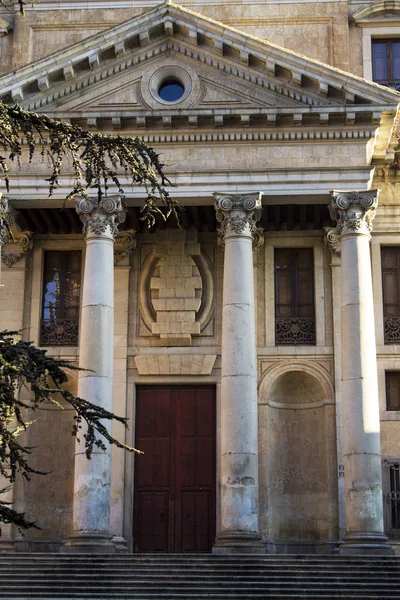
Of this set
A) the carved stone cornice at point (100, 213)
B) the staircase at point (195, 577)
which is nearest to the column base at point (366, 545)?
the staircase at point (195, 577)

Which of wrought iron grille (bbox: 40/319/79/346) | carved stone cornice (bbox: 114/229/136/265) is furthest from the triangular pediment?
wrought iron grille (bbox: 40/319/79/346)

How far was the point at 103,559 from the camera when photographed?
22062 millimetres

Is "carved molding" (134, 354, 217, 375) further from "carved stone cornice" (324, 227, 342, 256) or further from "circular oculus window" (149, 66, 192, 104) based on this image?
"circular oculus window" (149, 66, 192, 104)

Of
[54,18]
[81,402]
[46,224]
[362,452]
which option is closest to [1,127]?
[81,402]

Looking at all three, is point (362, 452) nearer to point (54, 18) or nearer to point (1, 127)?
point (1, 127)

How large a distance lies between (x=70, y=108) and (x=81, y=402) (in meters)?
15.9

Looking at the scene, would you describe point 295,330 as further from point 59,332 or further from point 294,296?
point 59,332

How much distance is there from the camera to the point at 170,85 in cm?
2691

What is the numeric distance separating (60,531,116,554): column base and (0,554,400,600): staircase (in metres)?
0.59

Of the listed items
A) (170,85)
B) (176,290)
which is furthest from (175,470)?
(170,85)

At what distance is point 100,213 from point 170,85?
13.7 feet

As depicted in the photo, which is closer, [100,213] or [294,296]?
[100,213]

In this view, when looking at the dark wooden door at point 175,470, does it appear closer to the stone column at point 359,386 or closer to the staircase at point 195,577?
the staircase at point 195,577

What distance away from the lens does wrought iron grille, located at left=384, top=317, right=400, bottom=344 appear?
28219 mm
